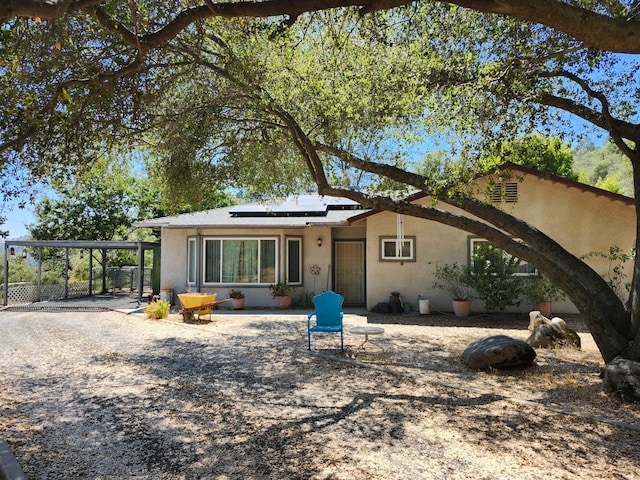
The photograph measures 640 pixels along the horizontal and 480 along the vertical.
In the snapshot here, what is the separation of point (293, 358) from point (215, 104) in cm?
509

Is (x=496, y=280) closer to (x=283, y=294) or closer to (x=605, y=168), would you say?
(x=283, y=294)

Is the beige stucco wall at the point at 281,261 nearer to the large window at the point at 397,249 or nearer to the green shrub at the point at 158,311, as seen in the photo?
the large window at the point at 397,249

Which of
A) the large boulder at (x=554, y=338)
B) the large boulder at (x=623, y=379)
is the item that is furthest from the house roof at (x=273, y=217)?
the large boulder at (x=623, y=379)

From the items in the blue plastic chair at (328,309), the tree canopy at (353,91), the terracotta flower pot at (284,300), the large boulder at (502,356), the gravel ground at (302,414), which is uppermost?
the tree canopy at (353,91)

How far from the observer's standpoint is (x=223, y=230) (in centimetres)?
1540

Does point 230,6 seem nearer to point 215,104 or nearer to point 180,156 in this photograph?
point 215,104

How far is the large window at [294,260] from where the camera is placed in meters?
15.3

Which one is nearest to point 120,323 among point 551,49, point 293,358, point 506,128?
point 293,358

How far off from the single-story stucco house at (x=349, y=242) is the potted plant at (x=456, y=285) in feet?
0.82

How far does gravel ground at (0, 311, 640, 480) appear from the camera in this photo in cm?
374

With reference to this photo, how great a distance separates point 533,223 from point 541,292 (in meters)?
2.01

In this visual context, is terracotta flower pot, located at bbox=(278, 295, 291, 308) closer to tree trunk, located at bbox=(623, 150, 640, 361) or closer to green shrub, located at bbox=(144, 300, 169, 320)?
green shrub, located at bbox=(144, 300, 169, 320)

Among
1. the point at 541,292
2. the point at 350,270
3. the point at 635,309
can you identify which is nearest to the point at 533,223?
the point at 541,292

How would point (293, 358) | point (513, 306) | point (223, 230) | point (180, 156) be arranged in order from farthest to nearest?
1. point (223, 230)
2. point (513, 306)
3. point (180, 156)
4. point (293, 358)
